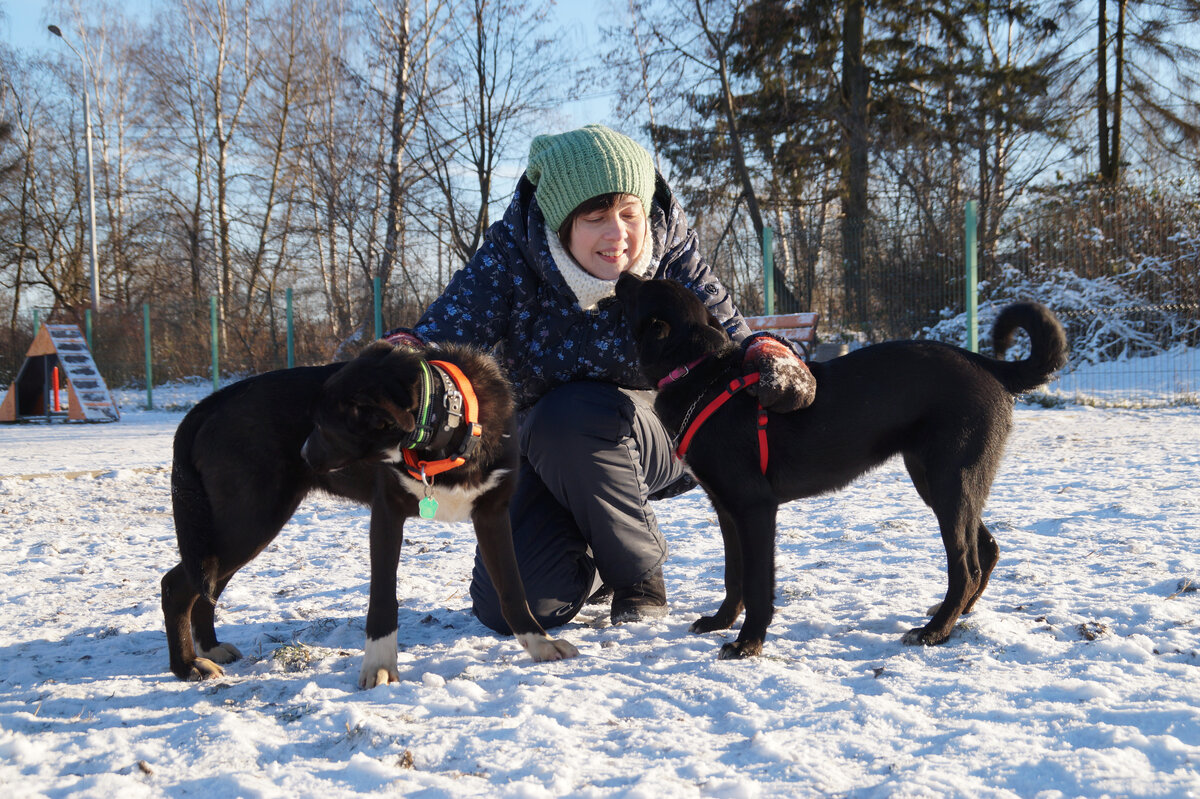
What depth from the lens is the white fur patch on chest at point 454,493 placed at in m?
2.18

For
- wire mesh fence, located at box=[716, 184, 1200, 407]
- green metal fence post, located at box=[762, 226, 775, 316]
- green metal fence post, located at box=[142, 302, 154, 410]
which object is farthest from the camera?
green metal fence post, located at box=[142, 302, 154, 410]

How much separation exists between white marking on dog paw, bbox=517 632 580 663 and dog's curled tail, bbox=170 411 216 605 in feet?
2.88

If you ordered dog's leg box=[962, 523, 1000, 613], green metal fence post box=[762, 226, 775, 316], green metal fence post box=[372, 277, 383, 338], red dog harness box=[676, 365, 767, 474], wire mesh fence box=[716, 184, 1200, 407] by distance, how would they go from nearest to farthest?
red dog harness box=[676, 365, 767, 474]
dog's leg box=[962, 523, 1000, 613]
wire mesh fence box=[716, 184, 1200, 407]
green metal fence post box=[762, 226, 775, 316]
green metal fence post box=[372, 277, 383, 338]

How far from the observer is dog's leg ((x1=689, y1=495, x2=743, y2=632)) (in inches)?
98.2

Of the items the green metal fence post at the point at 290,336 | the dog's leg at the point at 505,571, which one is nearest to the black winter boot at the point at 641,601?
the dog's leg at the point at 505,571

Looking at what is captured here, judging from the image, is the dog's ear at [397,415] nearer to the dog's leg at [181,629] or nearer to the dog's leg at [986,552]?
the dog's leg at [181,629]

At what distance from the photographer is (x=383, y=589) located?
216 centimetres

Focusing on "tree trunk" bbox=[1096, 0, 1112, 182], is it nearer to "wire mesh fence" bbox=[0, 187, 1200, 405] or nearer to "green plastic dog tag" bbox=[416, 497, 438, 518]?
"wire mesh fence" bbox=[0, 187, 1200, 405]

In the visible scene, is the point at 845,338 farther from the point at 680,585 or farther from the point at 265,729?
the point at 265,729

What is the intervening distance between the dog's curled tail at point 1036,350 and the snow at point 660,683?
0.69m

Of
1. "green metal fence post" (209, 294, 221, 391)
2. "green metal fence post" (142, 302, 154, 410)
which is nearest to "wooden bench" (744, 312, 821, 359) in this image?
"green metal fence post" (209, 294, 221, 391)

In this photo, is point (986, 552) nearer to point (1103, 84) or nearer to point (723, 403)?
point (723, 403)

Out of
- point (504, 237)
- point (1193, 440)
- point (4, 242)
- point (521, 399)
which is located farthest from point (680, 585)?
point (4, 242)

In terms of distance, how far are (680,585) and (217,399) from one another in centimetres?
174
